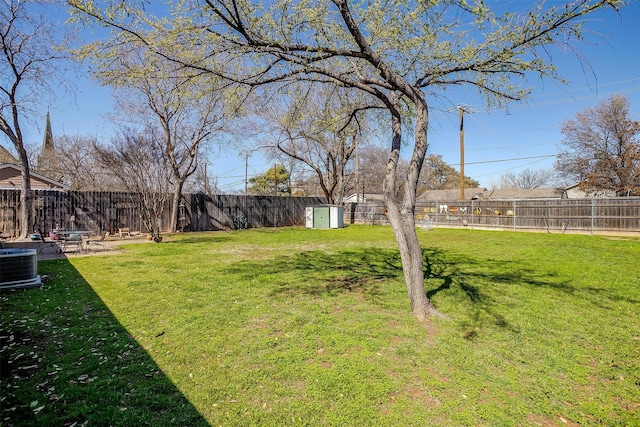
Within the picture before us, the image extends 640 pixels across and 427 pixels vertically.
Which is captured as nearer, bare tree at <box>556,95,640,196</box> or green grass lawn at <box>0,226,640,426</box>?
green grass lawn at <box>0,226,640,426</box>

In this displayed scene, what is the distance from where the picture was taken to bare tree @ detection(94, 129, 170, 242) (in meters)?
11.1

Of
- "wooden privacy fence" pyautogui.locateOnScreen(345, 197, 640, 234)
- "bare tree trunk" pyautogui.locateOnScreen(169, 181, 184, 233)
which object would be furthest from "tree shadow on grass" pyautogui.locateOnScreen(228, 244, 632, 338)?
"wooden privacy fence" pyautogui.locateOnScreen(345, 197, 640, 234)

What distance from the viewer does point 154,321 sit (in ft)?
12.2

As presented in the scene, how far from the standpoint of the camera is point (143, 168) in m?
11.5

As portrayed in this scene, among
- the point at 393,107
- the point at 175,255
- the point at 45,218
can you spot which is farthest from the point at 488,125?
the point at 45,218

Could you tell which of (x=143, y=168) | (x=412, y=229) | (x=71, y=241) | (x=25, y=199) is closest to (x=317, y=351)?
(x=412, y=229)

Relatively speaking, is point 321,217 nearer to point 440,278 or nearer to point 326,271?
point 326,271

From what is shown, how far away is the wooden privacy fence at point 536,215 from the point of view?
13.4 metres

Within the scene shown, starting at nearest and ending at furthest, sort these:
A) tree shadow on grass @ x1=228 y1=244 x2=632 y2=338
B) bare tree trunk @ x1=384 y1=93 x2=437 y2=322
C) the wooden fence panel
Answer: bare tree trunk @ x1=384 y1=93 x2=437 y2=322
tree shadow on grass @ x1=228 y1=244 x2=632 y2=338
the wooden fence panel

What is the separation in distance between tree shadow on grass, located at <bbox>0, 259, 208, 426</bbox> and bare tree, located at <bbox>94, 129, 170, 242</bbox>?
7964 mm

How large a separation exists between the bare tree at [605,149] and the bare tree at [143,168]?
27863 millimetres

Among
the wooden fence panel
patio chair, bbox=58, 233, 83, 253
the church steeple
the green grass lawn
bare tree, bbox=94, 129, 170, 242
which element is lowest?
the green grass lawn

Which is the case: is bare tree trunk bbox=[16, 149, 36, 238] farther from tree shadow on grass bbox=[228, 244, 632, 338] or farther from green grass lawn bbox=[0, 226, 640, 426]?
tree shadow on grass bbox=[228, 244, 632, 338]

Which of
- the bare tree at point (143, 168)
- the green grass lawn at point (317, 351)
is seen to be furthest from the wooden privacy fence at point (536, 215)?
the bare tree at point (143, 168)
